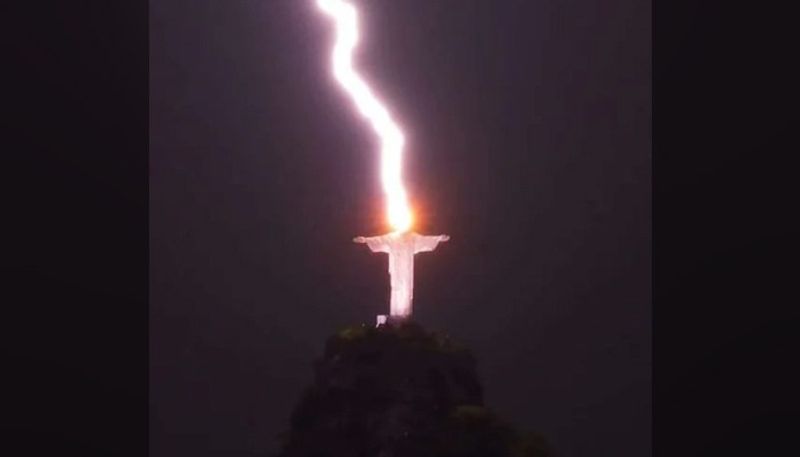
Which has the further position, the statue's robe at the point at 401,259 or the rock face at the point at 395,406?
the statue's robe at the point at 401,259

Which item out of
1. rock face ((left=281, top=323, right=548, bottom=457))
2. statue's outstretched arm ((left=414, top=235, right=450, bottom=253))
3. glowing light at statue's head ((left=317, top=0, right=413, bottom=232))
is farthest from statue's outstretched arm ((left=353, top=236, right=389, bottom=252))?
glowing light at statue's head ((left=317, top=0, right=413, bottom=232))

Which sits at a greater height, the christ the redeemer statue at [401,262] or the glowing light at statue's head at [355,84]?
the glowing light at statue's head at [355,84]

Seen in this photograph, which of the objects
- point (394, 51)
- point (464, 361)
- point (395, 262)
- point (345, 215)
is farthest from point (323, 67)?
A: point (464, 361)

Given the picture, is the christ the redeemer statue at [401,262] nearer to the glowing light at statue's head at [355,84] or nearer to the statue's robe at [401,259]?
the statue's robe at [401,259]

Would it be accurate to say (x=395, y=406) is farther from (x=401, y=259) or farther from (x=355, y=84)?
(x=355, y=84)

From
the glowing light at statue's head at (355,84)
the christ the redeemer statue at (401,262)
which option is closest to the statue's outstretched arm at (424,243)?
the christ the redeemer statue at (401,262)

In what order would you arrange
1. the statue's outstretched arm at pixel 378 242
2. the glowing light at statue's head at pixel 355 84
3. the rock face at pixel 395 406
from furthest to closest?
the glowing light at statue's head at pixel 355 84 → the statue's outstretched arm at pixel 378 242 → the rock face at pixel 395 406

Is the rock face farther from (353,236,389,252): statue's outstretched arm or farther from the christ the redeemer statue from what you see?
(353,236,389,252): statue's outstretched arm

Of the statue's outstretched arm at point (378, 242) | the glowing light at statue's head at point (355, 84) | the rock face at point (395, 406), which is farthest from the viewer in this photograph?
the glowing light at statue's head at point (355, 84)

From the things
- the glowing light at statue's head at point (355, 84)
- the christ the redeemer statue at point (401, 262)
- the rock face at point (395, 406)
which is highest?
the glowing light at statue's head at point (355, 84)
